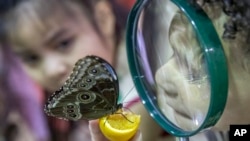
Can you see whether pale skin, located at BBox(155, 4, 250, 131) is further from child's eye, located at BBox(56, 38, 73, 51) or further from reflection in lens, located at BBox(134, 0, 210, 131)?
child's eye, located at BBox(56, 38, 73, 51)

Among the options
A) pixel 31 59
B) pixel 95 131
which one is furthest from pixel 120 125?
pixel 31 59

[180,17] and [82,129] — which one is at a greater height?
[180,17]

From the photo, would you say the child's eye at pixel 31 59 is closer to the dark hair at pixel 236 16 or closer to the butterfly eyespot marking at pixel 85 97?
the butterfly eyespot marking at pixel 85 97

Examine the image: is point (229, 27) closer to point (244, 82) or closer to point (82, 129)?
point (244, 82)

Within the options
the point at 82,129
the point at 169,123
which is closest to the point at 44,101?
the point at 82,129

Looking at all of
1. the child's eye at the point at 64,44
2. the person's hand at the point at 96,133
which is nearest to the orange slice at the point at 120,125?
the person's hand at the point at 96,133

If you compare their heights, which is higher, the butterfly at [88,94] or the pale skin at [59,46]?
the pale skin at [59,46]

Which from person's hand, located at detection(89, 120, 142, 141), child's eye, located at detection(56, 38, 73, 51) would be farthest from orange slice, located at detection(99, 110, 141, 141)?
child's eye, located at detection(56, 38, 73, 51)
